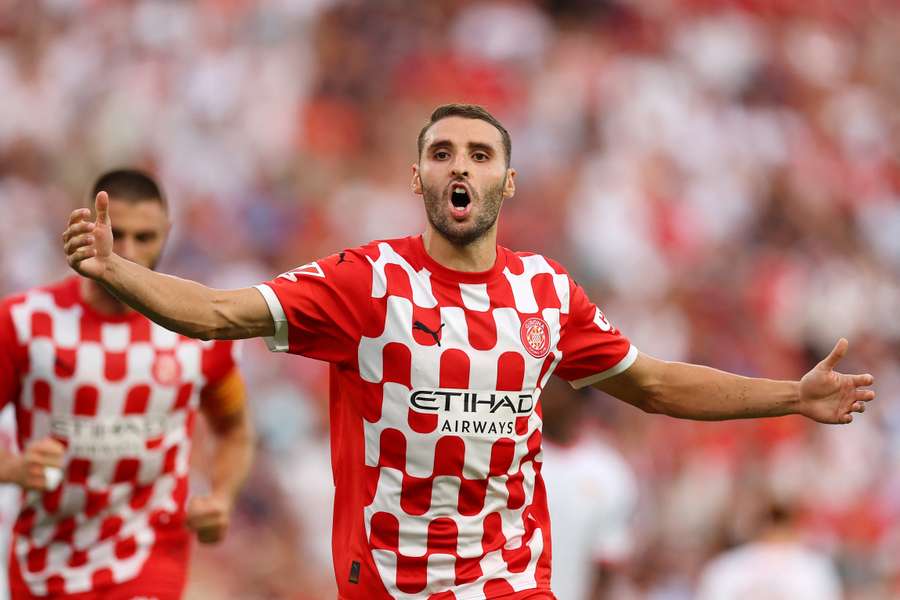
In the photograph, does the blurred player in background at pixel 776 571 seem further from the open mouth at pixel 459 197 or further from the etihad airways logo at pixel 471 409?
the open mouth at pixel 459 197

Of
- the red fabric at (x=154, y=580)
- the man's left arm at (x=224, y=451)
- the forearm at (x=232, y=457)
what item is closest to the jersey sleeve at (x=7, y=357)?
the red fabric at (x=154, y=580)

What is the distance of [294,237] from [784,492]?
19.7 ft

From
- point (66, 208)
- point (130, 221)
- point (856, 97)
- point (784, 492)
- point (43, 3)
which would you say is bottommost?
point (784, 492)

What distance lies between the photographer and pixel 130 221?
5.71m

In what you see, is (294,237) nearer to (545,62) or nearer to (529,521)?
(545,62)

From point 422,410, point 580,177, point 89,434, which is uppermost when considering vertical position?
point 580,177


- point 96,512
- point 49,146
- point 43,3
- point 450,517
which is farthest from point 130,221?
point 43,3

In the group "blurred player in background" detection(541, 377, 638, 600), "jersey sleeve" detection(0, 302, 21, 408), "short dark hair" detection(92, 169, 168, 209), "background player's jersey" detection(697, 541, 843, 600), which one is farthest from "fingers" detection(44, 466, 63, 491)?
"background player's jersey" detection(697, 541, 843, 600)

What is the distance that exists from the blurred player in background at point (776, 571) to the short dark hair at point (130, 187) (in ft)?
12.4

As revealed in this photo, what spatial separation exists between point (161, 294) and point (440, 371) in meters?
0.91

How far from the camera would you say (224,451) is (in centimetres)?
631

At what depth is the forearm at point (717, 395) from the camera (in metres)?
5.01

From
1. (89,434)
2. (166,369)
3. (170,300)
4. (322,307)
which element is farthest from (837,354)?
(89,434)

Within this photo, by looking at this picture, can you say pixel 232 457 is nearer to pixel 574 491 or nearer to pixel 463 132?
pixel 574 491
